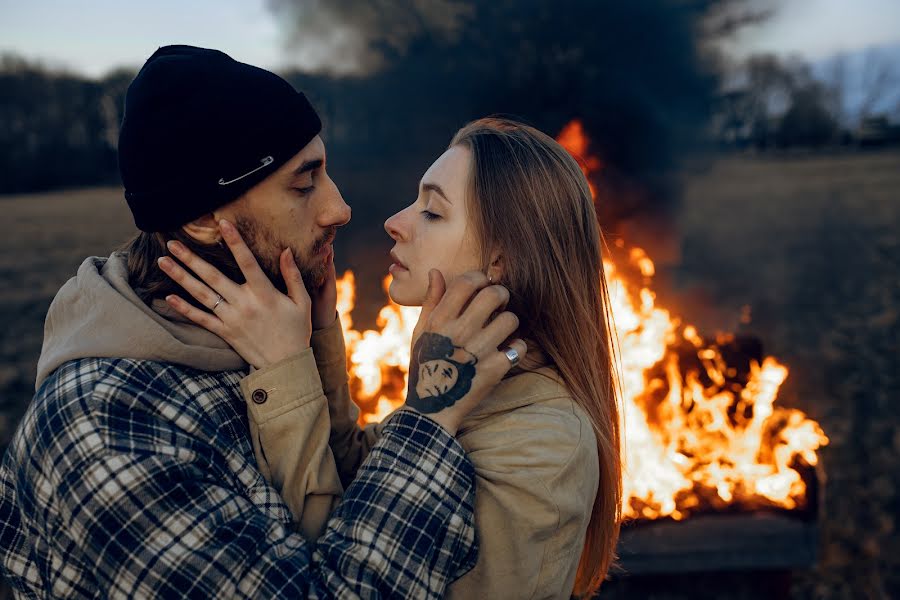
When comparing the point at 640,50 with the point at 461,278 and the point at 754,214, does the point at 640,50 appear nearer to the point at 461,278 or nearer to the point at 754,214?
the point at 461,278

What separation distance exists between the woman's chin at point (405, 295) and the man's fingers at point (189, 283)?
68 cm

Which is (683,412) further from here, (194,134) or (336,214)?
(194,134)

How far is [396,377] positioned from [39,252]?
15.8m

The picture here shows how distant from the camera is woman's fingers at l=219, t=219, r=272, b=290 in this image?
2.01 m

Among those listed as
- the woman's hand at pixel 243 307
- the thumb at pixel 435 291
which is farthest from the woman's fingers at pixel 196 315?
the thumb at pixel 435 291

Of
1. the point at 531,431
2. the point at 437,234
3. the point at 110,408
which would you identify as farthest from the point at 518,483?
the point at 110,408

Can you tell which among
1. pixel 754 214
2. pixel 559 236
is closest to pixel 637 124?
pixel 559 236

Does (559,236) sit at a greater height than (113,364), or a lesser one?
greater

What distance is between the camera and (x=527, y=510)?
6.19ft

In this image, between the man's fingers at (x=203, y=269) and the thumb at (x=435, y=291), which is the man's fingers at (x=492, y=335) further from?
the man's fingers at (x=203, y=269)

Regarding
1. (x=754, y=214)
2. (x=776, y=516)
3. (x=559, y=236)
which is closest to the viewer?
(x=559, y=236)

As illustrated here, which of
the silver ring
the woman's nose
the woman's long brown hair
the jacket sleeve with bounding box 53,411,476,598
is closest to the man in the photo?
the jacket sleeve with bounding box 53,411,476,598

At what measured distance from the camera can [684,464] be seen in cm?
517

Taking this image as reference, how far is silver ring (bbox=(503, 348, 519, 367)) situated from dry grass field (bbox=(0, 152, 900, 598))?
3.53 metres
